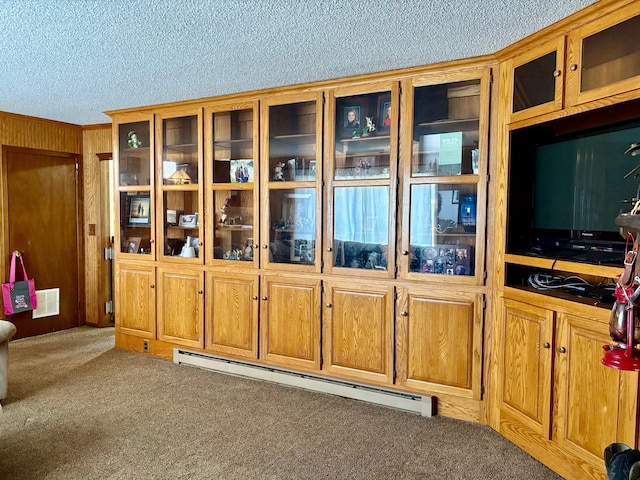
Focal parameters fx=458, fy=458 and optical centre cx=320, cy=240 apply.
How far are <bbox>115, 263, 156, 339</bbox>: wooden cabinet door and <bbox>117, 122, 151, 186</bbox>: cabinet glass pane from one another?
0.84 m

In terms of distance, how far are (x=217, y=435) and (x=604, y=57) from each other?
2906 mm

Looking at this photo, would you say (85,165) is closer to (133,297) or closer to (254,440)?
(133,297)

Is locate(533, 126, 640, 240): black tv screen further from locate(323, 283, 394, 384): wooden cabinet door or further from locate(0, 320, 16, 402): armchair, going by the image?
locate(0, 320, 16, 402): armchair

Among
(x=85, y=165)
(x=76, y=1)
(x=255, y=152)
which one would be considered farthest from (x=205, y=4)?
(x=85, y=165)

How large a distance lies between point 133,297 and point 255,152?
6.31 feet

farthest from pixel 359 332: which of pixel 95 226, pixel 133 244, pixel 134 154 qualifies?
pixel 95 226

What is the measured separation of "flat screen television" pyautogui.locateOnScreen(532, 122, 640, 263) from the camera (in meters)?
2.23

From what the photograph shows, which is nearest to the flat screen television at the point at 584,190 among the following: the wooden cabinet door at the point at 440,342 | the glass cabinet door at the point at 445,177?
the glass cabinet door at the point at 445,177

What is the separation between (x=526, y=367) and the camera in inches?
103

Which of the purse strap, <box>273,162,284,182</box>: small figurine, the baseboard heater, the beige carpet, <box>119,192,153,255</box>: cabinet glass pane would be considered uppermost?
<box>273,162,284,182</box>: small figurine

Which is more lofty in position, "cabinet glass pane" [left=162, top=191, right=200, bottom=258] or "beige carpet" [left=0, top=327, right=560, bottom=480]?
"cabinet glass pane" [left=162, top=191, right=200, bottom=258]

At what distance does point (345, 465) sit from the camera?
8.07ft

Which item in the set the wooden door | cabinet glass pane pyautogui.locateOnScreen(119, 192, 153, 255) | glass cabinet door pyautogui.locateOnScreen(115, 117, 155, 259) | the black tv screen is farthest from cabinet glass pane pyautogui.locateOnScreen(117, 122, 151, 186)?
the black tv screen

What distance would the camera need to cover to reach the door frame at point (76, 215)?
183 inches
